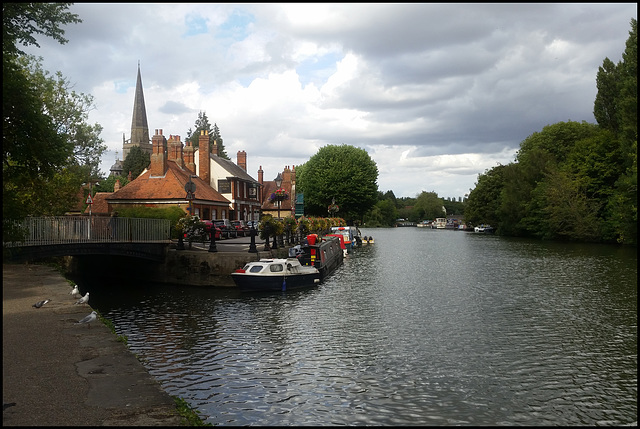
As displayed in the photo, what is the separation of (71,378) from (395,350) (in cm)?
979

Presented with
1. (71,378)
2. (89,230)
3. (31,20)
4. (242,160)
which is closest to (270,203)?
(242,160)

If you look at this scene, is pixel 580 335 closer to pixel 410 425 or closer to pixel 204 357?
pixel 410 425

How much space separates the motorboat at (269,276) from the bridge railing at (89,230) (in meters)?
7.06

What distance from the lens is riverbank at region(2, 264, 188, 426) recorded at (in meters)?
8.18

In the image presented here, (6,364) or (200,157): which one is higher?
(200,157)

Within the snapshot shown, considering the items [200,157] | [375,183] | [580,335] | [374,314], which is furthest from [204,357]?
[375,183]

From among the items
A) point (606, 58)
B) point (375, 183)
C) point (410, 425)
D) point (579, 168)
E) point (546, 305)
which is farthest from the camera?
point (375, 183)

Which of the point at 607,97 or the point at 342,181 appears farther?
the point at 342,181

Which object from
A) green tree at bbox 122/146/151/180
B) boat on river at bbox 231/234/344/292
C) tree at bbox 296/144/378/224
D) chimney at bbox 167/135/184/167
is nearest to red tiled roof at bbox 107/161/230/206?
chimney at bbox 167/135/184/167

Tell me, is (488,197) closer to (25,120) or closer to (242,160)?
(242,160)

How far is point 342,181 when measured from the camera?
307ft

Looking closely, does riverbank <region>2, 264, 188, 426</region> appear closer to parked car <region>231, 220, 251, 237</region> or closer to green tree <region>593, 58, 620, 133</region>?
parked car <region>231, 220, 251, 237</region>

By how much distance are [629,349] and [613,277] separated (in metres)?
18.0

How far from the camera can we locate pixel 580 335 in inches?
724
